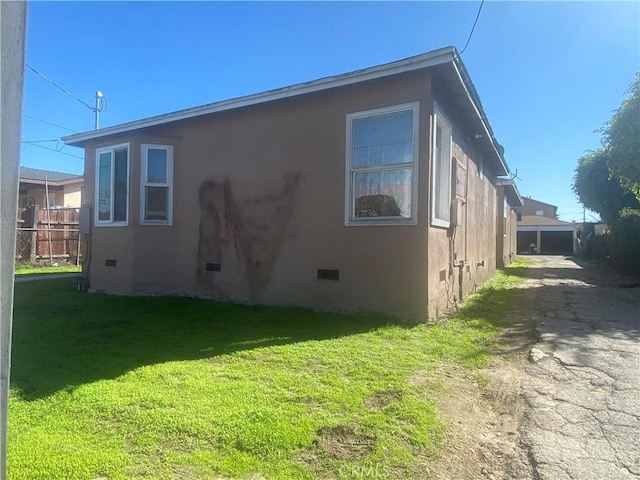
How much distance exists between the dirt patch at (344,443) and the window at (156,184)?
21.5 feet

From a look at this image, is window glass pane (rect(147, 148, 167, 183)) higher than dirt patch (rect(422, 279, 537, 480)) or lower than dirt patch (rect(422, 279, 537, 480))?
higher

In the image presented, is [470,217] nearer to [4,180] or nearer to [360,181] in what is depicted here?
[360,181]

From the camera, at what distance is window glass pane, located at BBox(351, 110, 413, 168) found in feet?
19.9

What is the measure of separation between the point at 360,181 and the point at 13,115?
17.2 feet

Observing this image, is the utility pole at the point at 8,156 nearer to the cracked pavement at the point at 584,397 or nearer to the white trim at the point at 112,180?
the cracked pavement at the point at 584,397

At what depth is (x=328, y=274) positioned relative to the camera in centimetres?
664

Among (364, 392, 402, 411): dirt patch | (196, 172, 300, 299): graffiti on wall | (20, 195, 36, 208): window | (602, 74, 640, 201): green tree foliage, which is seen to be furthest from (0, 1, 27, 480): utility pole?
(20, 195, 36, 208): window

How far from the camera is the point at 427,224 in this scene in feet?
19.2

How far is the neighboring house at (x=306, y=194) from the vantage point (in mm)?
6008

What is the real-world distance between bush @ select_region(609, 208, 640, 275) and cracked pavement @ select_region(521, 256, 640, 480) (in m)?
9.22

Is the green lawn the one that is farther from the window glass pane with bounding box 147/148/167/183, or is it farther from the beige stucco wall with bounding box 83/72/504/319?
the window glass pane with bounding box 147/148/167/183

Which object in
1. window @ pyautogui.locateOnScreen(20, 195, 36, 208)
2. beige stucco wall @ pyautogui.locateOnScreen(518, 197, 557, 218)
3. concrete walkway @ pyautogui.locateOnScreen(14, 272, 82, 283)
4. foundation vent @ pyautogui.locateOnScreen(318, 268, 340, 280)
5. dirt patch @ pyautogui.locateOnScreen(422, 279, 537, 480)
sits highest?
beige stucco wall @ pyautogui.locateOnScreen(518, 197, 557, 218)

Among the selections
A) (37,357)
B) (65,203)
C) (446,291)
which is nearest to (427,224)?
(446,291)

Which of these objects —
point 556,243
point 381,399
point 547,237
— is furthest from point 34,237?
point 556,243
